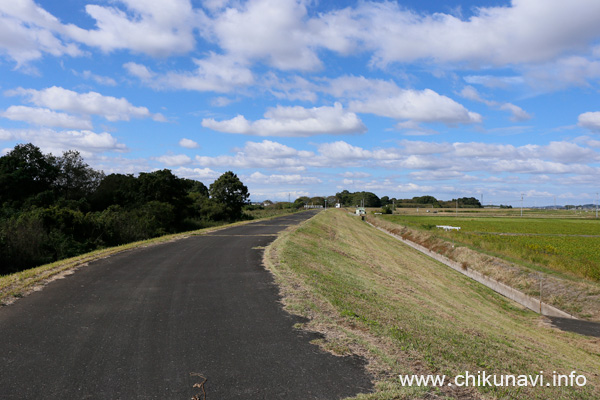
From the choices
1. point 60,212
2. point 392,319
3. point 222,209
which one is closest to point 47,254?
point 60,212

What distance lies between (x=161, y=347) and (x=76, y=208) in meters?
36.7

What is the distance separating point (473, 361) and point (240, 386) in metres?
3.70

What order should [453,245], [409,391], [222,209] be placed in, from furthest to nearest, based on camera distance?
[222,209] < [453,245] < [409,391]

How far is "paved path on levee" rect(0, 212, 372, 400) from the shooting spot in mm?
4578

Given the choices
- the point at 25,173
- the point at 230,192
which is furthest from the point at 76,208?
the point at 230,192

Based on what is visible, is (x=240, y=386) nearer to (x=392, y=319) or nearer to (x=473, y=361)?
(x=473, y=361)

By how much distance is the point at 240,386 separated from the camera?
464 cm

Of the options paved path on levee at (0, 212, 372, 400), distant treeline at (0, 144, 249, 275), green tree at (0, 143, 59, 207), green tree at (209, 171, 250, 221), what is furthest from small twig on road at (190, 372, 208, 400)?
green tree at (209, 171, 250, 221)

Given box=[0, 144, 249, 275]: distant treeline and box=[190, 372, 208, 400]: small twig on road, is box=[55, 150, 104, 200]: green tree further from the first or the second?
box=[190, 372, 208, 400]: small twig on road

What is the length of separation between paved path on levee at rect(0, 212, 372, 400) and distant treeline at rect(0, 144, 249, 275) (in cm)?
1716

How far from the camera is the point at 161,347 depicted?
5762 millimetres

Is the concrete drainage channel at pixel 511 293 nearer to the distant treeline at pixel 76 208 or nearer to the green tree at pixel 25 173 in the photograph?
the distant treeline at pixel 76 208

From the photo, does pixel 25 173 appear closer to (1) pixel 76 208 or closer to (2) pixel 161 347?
(1) pixel 76 208

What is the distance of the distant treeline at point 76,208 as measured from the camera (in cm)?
2377
